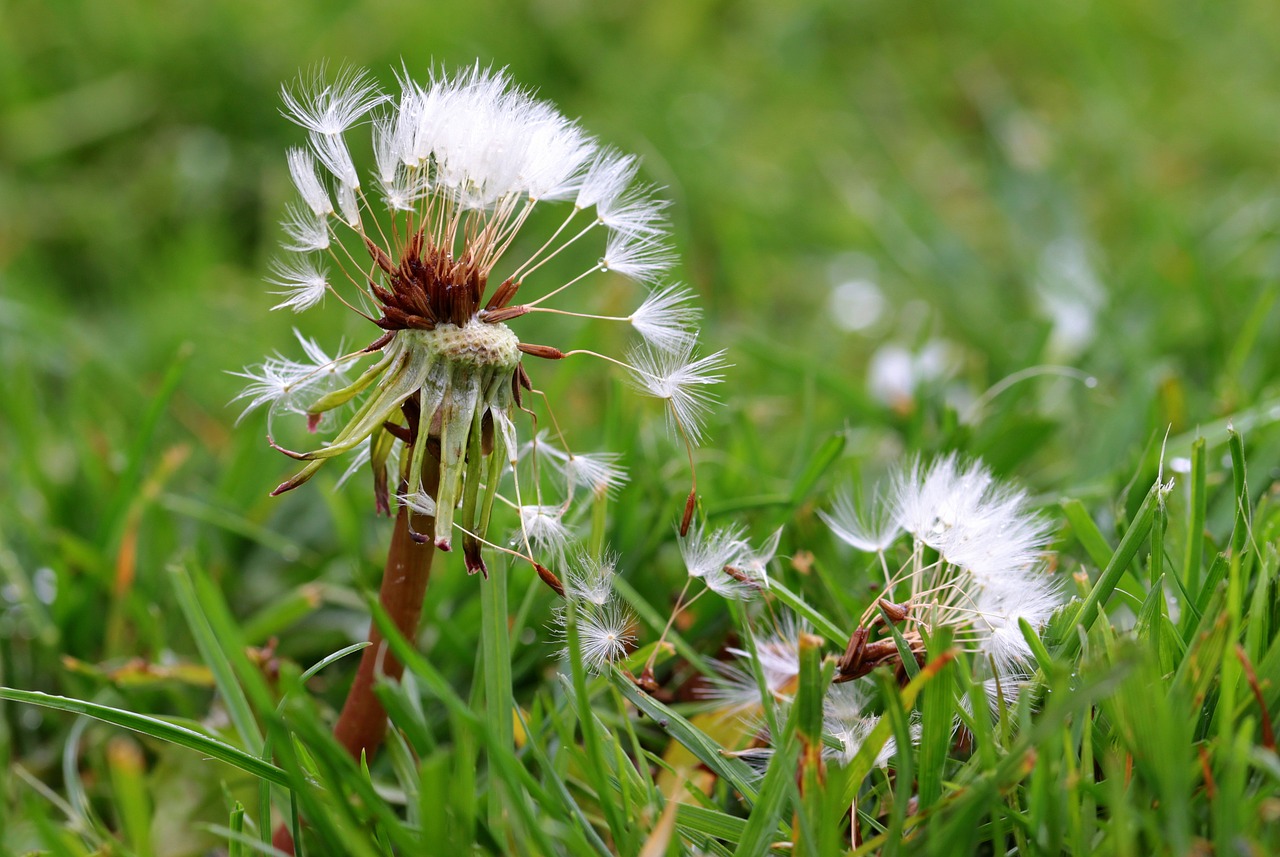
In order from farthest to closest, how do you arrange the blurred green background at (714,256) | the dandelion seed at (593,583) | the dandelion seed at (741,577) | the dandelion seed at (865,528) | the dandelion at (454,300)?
the blurred green background at (714,256) → the dandelion seed at (865,528) → the dandelion seed at (741,577) → the dandelion seed at (593,583) → the dandelion at (454,300)

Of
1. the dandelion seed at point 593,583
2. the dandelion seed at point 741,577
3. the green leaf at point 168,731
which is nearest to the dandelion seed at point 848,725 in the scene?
the dandelion seed at point 741,577

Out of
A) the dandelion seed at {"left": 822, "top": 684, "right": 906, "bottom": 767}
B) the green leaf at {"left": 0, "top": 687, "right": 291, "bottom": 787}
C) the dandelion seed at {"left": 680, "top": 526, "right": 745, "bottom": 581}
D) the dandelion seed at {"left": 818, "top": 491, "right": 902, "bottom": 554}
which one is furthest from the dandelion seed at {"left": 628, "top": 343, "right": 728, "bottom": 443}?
the green leaf at {"left": 0, "top": 687, "right": 291, "bottom": 787}

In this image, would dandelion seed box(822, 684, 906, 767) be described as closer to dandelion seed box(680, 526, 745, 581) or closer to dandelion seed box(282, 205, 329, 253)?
dandelion seed box(680, 526, 745, 581)

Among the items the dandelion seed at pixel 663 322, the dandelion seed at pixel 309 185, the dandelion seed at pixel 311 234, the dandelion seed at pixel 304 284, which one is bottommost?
the dandelion seed at pixel 304 284

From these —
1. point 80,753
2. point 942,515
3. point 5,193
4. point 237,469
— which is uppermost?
point 5,193

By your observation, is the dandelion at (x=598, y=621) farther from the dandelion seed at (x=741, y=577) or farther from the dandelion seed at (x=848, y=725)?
the dandelion seed at (x=848, y=725)

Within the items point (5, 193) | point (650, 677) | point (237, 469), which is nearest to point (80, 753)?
point (237, 469)

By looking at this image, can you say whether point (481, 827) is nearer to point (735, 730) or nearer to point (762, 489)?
point (735, 730)
